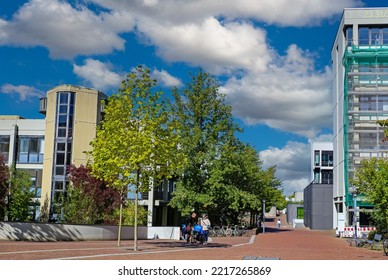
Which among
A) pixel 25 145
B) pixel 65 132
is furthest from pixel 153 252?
pixel 25 145

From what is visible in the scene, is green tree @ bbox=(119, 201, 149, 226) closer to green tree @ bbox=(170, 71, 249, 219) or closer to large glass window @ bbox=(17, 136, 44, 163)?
green tree @ bbox=(170, 71, 249, 219)

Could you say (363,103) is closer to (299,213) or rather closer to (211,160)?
(211,160)

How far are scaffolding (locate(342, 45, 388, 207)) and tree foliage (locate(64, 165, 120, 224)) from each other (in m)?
33.9

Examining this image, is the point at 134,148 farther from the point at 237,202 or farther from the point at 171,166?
the point at 237,202

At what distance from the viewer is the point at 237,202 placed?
132 feet

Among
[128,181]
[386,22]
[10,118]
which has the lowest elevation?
[128,181]

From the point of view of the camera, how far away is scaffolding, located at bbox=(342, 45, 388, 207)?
60688 mm

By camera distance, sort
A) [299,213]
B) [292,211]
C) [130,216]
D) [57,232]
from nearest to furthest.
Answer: [57,232], [130,216], [299,213], [292,211]

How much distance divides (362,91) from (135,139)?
45354 mm

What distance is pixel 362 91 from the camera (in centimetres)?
6069

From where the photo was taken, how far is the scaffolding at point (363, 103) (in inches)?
2389

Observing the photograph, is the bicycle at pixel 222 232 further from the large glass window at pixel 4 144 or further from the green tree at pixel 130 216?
the large glass window at pixel 4 144

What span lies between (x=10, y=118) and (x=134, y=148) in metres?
36.4
